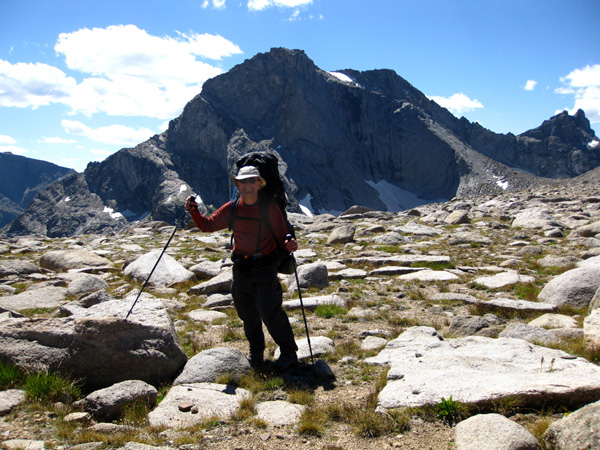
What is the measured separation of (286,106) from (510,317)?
182157mm

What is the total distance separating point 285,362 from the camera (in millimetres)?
6387

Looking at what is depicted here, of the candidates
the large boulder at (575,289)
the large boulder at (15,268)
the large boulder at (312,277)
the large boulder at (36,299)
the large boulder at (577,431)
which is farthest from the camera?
the large boulder at (15,268)

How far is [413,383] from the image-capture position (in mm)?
4957

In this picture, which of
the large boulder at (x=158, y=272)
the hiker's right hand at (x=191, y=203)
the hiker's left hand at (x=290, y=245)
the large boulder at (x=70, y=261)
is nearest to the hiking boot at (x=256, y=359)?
the hiker's left hand at (x=290, y=245)

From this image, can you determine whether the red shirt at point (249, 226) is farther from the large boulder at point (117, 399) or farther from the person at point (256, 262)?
the large boulder at point (117, 399)

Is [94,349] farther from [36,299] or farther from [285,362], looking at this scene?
[36,299]

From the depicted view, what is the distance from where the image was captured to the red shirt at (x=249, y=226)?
6527 mm

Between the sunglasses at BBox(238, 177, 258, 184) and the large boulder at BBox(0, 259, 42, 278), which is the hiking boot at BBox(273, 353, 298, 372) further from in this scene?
the large boulder at BBox(0, 259, 42, 278)

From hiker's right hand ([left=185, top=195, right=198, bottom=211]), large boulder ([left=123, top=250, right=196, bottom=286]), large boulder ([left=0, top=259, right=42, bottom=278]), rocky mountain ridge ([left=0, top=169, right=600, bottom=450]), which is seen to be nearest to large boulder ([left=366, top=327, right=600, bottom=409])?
rocky mountain ridge ([left=0, top=169, right=600, bottom=450])

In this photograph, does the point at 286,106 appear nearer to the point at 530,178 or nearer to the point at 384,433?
the point at 530,178

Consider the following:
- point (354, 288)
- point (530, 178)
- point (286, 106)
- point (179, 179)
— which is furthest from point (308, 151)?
point (354, 288)

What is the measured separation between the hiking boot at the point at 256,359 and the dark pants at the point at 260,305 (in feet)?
0.19

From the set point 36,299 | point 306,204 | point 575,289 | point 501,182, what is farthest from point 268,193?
point 501,182

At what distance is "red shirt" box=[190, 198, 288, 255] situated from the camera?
21.4 feet
